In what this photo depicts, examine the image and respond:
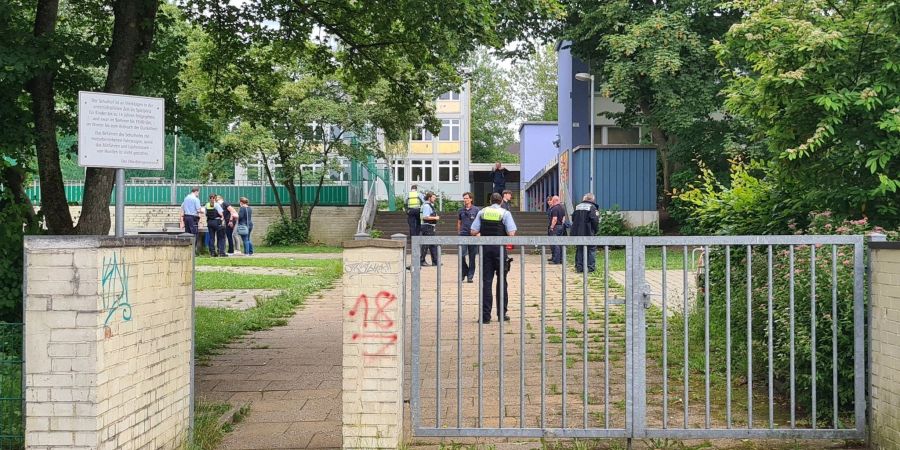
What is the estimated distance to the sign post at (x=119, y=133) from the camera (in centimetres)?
526

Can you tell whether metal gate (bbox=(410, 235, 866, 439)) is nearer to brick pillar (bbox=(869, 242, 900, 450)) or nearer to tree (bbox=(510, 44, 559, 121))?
brick pillar (bbox=(869, 242, 900, 450))

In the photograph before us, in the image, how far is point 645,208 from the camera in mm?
27172

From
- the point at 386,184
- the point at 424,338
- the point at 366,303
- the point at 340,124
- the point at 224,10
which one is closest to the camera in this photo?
the point at 366,303

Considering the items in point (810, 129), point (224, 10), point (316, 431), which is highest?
point (224, 10)

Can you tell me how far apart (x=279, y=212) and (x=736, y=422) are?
28979 mm

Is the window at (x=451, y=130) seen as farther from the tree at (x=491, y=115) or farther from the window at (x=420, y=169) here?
the tree at (x=491, y=115)

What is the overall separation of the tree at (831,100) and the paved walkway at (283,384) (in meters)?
4.28

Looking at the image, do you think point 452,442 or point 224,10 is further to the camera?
point 224,10

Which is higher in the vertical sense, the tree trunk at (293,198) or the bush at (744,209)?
the tree trunk at (293,198)

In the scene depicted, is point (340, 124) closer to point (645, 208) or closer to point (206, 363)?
point (645, 208)

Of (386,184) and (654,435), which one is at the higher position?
(386,184)

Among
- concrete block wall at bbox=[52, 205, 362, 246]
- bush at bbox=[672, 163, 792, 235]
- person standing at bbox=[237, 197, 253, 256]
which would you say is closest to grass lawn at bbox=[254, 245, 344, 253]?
concrete block wall at bbox=[52, 205, 362, 246]

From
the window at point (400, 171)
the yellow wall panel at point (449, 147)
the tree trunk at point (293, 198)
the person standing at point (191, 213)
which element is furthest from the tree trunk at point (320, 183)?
the yellow wall panel at point (449, 147)

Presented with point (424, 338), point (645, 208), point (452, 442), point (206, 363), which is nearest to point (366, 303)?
point (452, 442)
